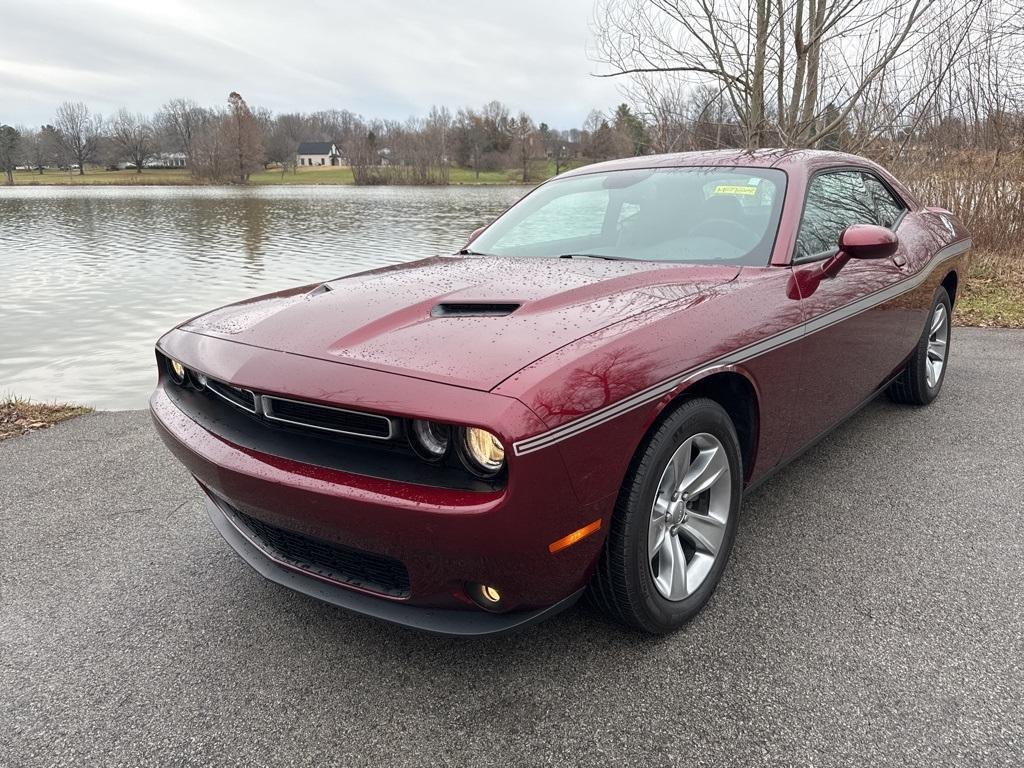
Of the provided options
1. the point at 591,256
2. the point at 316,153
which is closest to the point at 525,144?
the point at 316,153

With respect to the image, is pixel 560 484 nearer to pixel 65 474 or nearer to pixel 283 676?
pixel 283 676

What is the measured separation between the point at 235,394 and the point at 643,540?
124cm

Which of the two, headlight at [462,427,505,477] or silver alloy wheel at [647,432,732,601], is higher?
headlight at [462,427,505,477]

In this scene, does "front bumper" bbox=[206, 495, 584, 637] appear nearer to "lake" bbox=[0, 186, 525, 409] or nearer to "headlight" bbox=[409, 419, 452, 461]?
"headlight" bbox=[409, 419, 452, 461]

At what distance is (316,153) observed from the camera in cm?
10894

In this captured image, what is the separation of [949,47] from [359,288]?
A: 9.46 metres

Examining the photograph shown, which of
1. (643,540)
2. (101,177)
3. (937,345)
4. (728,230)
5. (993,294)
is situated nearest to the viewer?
(643,540)

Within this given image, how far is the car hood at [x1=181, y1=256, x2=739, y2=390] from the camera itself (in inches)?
67.4

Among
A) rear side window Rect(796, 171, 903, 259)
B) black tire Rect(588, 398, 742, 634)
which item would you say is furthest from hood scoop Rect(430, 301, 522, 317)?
rear side window Rect(796, 171, 903, 259)

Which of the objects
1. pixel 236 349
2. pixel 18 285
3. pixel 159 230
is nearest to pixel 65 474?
pixel 236 349

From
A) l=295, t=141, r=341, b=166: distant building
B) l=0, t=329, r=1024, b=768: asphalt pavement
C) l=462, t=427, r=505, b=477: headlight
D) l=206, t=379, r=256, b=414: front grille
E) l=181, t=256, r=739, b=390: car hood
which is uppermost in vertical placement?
l=295, t=141, r=341, b=166: distant building

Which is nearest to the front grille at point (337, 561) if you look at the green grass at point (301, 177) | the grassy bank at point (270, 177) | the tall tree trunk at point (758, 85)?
the tall tree trunk at point (758, 85)

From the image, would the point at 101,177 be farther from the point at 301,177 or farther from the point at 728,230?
the point at 728,230

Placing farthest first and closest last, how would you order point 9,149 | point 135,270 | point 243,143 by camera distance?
point 9,149, point 243,143, point 135,270
